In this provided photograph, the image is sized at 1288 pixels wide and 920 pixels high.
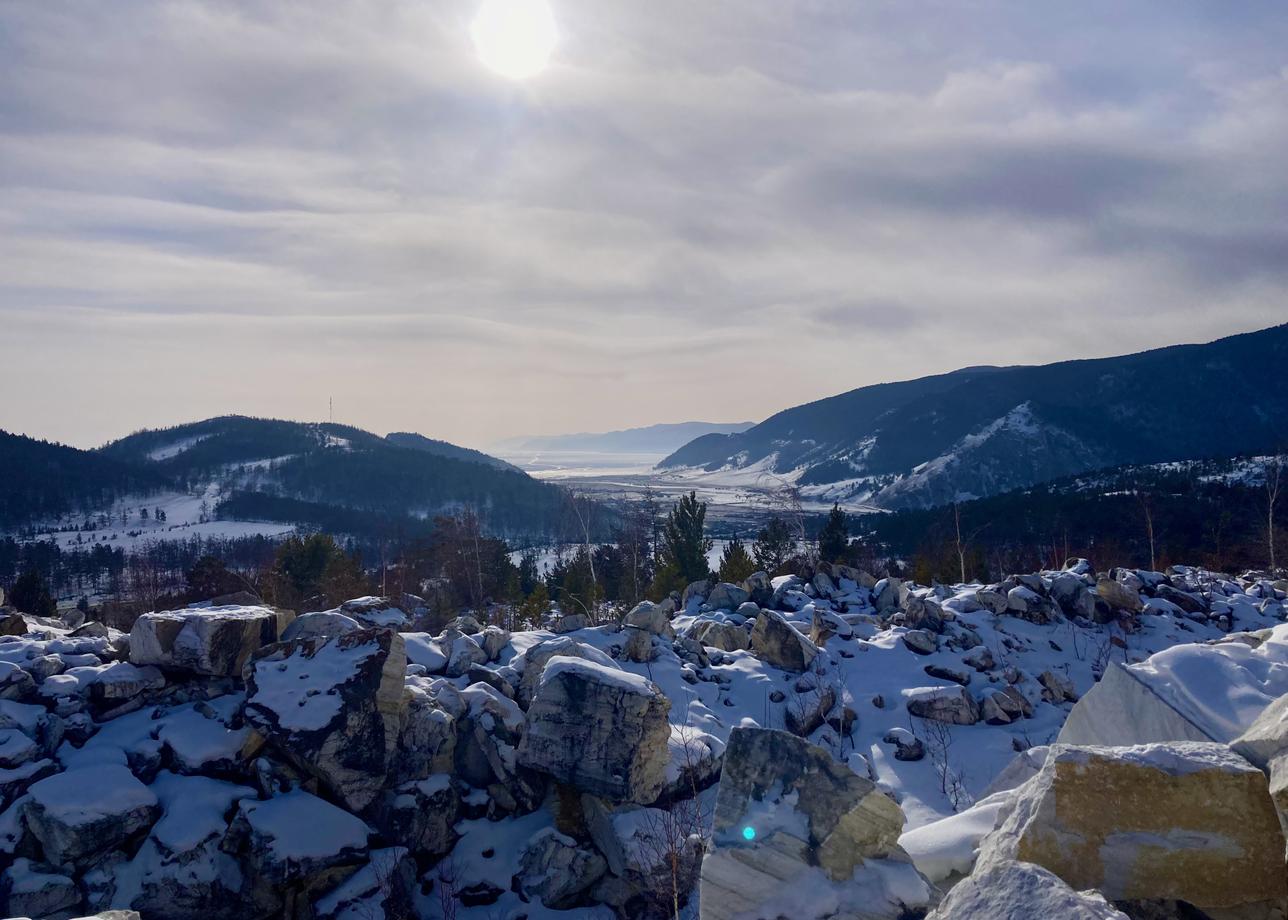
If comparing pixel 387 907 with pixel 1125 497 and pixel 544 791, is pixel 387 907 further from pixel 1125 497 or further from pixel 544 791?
pixel 1125 497

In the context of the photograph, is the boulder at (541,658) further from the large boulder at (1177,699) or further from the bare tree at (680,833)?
the large boulder at (1177,699)

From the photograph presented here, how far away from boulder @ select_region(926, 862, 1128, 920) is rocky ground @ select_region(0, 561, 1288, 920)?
0.06 ft

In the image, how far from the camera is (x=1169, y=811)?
4.82 m

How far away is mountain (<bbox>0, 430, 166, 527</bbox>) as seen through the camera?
175625 millimetres

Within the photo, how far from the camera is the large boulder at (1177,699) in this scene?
711 cm

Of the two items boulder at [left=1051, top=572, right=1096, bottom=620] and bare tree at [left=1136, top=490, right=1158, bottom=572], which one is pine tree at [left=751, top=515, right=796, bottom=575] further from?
boulder at [left=1051, top=572, right=1096, bottom=620]

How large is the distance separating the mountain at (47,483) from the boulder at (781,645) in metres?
A: 206

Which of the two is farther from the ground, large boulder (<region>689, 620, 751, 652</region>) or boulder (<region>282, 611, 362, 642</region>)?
boulder (<region>282, 611, 362, 642</region>)

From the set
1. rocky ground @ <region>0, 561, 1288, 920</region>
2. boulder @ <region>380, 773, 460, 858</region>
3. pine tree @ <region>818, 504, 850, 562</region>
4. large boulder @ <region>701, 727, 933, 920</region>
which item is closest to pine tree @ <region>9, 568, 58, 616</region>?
rocky ground @ <region>0, 561, 1288, 920</region>

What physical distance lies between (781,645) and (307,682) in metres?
10.9

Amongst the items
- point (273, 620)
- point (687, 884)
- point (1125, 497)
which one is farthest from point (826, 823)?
point (1125, 497)

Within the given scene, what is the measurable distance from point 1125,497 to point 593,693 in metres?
107

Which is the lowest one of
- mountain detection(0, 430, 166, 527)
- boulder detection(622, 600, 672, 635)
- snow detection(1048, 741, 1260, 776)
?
boulder detection(622, 600, 672, 635)

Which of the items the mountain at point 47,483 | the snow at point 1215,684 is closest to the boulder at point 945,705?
the snow at point 1215,684
